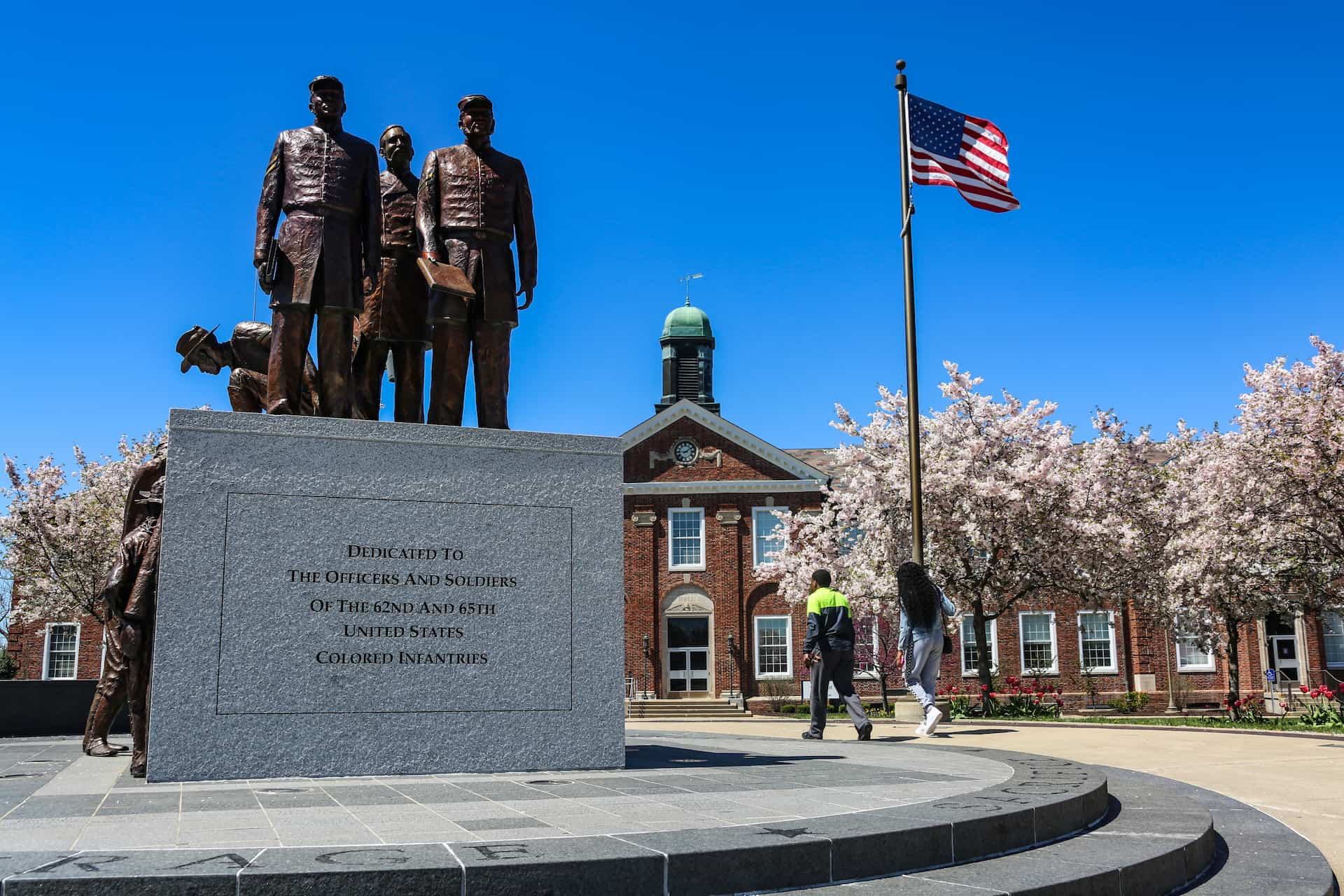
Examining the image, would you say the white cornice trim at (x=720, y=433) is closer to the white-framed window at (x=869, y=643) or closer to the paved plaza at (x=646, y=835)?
the white-framed window at (x=869, y=643)

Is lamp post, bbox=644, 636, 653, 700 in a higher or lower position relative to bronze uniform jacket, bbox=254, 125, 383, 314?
lower

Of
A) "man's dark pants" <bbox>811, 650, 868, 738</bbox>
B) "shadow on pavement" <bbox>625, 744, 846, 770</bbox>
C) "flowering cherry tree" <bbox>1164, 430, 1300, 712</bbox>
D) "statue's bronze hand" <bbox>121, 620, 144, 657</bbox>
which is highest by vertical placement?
"flowering cherry tree" <bbox>1164, 430, 1300, 712</bbox>

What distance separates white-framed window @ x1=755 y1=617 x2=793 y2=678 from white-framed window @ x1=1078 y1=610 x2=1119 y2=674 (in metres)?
10.1

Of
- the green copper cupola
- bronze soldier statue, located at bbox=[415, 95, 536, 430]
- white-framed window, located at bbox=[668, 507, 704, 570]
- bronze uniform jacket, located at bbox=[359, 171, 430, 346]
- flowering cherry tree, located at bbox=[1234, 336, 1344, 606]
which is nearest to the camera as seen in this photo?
bronze soldier statue, located at bbox=[415, 95, 536, 430]

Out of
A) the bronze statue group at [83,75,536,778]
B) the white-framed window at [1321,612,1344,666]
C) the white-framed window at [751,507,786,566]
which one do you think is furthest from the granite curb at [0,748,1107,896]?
the white-framed window at [1321,612,1344,666]

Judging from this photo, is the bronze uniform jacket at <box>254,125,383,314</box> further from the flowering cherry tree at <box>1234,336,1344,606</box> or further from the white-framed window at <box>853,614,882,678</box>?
the white-framed window at <box>853,614,882,678</box>

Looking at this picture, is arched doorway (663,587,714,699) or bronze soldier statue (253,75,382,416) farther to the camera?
arched doorway (663,587,714,699)

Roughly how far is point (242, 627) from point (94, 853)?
3.03m

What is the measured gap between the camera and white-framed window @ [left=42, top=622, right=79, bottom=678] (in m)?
39.8

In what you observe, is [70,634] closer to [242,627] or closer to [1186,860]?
[242,627]

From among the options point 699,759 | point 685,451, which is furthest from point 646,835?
point 685,451

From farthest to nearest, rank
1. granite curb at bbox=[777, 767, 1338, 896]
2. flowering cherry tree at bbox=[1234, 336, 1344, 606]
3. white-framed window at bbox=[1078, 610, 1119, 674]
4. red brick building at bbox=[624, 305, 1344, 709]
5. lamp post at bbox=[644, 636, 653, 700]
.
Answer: white-framed window at bbox=[1078, 610, 1119, 674]
lamp post at bbox=[644, 636, 653, 700]
red brick building at bbox=[624, 305, 1344, 709]
flowering cherry tree at bbox=[1234, 336, 1344, 606]
granite curb at bbox=[777, 767, 1338, 896]

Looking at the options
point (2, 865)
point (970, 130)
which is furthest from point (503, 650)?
point (970, 130)

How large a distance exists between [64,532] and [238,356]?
2613 centimetres
